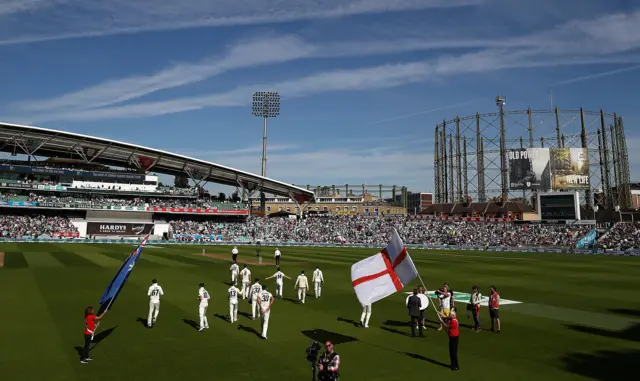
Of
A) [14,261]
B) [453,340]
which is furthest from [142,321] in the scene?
[14,261]

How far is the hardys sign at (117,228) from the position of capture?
7944 cm

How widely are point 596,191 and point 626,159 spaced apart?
13.7 meters

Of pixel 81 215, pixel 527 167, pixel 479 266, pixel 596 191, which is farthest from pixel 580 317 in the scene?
pixel 596 191

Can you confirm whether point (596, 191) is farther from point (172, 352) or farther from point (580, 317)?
point (172, 352)

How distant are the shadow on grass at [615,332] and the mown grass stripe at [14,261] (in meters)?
36.1

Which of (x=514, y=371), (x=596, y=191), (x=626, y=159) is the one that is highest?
(x=626, y=159)

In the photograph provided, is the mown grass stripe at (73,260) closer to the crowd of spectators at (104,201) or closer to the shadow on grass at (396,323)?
the shadow on grass at (396,323)

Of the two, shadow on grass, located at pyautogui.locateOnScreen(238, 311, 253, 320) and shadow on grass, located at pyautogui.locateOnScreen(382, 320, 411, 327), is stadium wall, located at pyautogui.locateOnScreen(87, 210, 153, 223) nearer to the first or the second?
shadow on grass, located at pyautogui.locateOnScreen(238, 311, 253, 320)

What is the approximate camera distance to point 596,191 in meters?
94.8

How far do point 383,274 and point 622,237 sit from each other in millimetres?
66999

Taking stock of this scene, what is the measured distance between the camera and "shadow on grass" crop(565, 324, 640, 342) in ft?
50.7

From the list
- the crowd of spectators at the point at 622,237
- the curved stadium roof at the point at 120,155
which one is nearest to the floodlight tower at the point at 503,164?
the crowd of spectators at the point at 622,237

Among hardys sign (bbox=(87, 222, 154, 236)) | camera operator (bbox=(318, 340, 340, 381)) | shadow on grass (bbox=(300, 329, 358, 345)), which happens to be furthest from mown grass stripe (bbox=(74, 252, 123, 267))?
hardys sign (bbox=(87, 222, 154, 236))

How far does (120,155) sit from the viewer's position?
83688mm
